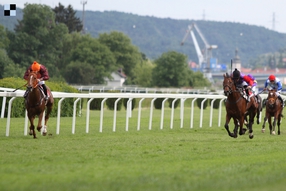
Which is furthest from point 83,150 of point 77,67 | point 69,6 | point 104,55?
point 69,6

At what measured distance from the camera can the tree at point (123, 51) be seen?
316 feet

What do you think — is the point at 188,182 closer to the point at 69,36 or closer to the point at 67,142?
the point at 67,142

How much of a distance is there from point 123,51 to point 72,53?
15.8m

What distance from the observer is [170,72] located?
80.3 m

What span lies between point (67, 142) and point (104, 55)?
74.4m

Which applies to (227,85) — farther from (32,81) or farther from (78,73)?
(78,73)

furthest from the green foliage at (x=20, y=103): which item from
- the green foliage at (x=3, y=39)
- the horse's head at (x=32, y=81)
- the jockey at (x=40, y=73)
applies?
the green foliage at (x=3, y=39)

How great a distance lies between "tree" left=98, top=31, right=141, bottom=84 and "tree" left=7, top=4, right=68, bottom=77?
20252 millimetres

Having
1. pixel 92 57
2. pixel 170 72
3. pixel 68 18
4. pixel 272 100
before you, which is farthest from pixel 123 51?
pixel 272 100

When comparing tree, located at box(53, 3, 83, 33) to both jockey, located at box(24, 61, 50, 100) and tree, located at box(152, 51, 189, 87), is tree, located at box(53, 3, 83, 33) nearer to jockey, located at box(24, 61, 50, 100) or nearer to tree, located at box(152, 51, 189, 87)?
tree, located at box(152, 51, 189, 87)

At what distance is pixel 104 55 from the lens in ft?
284

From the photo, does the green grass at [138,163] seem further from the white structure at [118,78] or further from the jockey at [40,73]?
the white structure at [118,78]

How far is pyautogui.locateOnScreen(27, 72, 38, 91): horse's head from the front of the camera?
13.2 meters

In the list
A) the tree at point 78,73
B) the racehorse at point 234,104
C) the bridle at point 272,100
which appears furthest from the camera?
the tree at point 78,73
